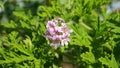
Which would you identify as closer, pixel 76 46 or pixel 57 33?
pixel 57 33

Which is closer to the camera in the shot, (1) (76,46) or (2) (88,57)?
(2) (88,57)

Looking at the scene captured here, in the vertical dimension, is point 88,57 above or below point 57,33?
below

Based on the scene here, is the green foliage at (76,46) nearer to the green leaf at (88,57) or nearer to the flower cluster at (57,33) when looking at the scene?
the green leaf at (88,57)

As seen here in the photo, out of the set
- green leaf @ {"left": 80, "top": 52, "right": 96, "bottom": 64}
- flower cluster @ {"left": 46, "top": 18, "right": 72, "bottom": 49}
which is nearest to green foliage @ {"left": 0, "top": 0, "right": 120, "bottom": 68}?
green leaf @ {"left": 80, "top": 52, "right": 96, "bottom": 64}

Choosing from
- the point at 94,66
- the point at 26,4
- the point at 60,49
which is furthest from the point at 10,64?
the point at 26,4

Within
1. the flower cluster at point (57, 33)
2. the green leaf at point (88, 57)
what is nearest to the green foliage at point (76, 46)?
the green leaf at point (88, 57)

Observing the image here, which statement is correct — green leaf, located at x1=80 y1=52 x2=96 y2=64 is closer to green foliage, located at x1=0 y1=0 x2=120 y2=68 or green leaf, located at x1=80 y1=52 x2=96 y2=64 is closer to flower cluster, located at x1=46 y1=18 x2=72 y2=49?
green foliage, located at x1=0 y1=0 x2=120 y2=68

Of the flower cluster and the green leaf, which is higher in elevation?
the flower cluster

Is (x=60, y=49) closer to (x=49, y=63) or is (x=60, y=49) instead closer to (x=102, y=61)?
(x=49, y=63)

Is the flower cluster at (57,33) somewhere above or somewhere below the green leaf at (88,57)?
above
